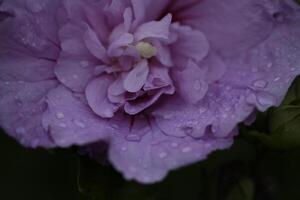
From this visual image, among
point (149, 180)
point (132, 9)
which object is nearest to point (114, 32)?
point (132, 9)

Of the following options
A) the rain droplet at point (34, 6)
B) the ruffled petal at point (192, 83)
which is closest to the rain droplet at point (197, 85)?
the ruffled petal at point (192, 83)

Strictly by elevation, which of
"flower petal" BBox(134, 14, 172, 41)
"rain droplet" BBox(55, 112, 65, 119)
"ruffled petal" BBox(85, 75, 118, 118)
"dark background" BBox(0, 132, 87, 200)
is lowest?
"dark background" BBox(0, 132, 87, 200)

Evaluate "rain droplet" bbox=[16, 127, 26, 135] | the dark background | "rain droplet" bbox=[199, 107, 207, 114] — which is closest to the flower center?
"rain droplet" bbox=[199, 107, 207, 114]

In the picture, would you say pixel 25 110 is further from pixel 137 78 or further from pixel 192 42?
pixel 192 42

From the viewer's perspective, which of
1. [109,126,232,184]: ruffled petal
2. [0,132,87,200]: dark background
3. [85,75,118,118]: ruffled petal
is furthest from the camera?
[0,132,87,200]: dark background

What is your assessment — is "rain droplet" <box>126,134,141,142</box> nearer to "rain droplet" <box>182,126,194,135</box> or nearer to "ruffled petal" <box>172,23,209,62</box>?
"rain droplet" <box>182,126,194,135</box>

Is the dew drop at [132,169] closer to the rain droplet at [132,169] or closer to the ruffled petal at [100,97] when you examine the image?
the rain droplet at [132,169]

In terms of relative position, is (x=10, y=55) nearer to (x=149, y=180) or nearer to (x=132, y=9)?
(x=132, y=9)

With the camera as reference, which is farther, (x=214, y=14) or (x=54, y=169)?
(x=54, y=169)
